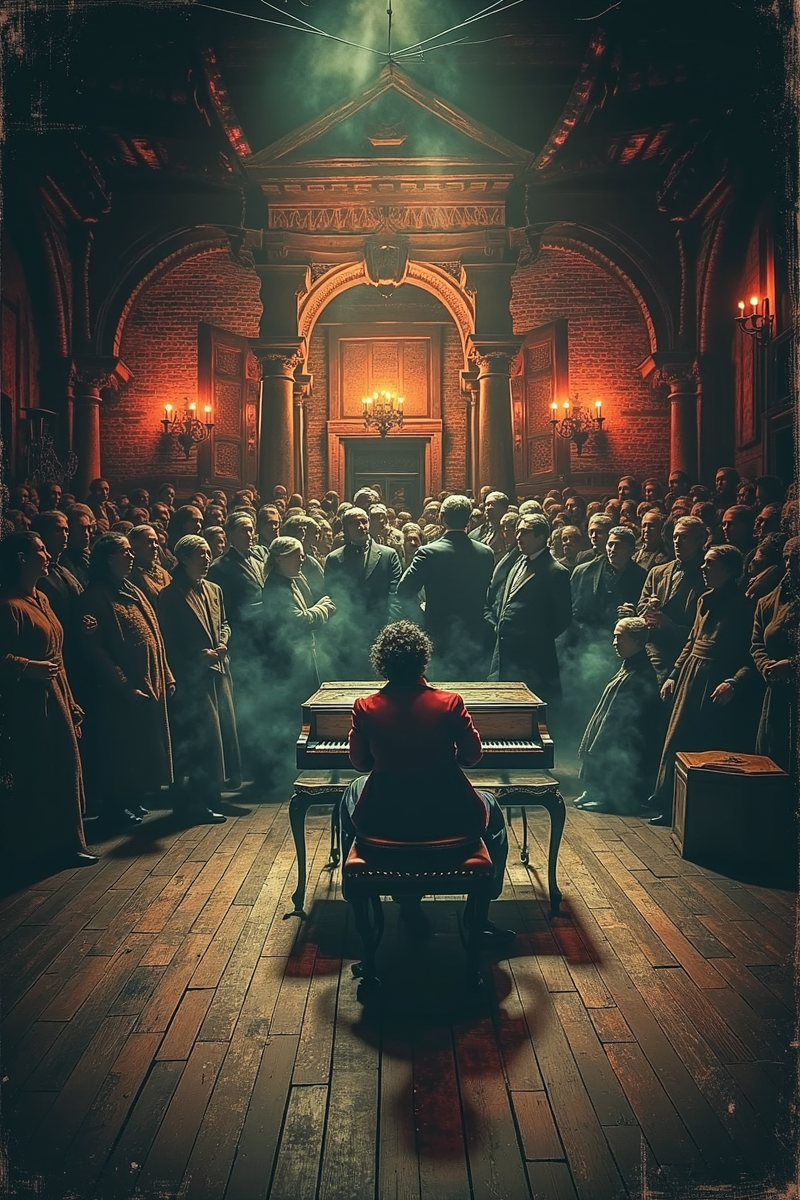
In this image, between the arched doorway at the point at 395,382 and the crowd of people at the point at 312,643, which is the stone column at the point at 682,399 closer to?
the crowd of people at the point at 312,643

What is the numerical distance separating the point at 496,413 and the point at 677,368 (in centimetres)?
202

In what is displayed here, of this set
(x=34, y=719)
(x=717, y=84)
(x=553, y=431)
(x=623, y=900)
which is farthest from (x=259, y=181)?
(x=623, y=900)

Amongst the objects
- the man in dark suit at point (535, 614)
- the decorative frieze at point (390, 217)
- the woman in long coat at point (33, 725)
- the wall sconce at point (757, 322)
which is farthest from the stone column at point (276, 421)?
the woman in long coat at point (33, 725)

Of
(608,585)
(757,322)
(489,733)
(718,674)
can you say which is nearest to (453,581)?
(608,585)

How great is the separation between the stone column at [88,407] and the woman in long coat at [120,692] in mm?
3635

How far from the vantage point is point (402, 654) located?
3.37 m

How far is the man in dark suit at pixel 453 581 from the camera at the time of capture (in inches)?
243

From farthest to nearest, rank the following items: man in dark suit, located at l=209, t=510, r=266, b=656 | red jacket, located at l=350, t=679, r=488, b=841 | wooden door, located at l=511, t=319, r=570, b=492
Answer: wooden door, located at l=511, t=319, r=570, b=492
man in dark suit, located at l=209, t=510, r=266, b=656
red jacket, located at l=350, t=679, r=488, b=841

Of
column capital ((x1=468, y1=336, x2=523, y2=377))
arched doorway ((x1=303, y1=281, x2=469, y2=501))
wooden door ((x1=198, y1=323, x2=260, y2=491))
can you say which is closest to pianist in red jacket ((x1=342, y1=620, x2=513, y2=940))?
column capital ((x1=468, y1=336, x2=523, y2=377))

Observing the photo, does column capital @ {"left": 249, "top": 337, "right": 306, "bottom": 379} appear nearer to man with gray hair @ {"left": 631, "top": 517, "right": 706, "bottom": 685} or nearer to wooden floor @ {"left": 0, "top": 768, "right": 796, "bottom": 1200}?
man with gray hair @ {"left": 631, "top": 517, "right": 706, "bottom": 685}

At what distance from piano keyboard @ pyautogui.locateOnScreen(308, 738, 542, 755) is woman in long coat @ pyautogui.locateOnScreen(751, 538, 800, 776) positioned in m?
1.54

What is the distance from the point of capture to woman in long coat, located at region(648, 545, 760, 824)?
208 inches

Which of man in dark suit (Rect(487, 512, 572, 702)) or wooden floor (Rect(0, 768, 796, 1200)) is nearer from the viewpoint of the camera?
wooden floor (Rect(0, 768, 796, 1200))

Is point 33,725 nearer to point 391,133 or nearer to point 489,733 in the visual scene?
point 489,733
